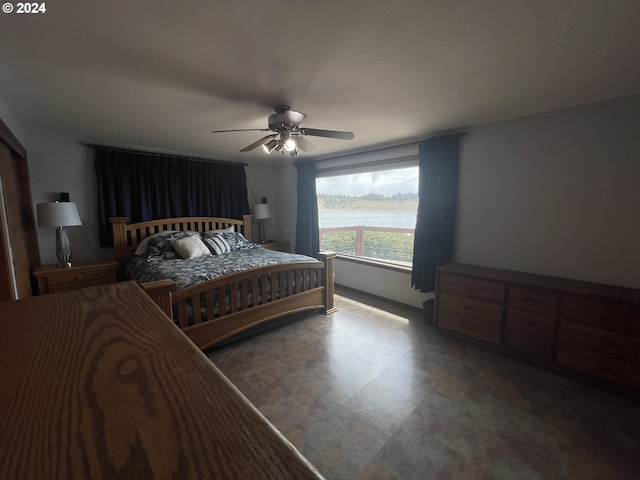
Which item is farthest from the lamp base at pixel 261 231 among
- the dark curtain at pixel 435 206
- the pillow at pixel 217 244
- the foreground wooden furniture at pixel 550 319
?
the foreground wooden furniture at pixel 550 319

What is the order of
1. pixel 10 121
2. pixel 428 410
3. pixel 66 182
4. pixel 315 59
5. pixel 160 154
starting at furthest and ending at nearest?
pixel 160 154, pixel 66 182, pixel 10 121, pixel 428 410, pixel 315 59

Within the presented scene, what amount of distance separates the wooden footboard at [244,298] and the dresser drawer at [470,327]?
129cm

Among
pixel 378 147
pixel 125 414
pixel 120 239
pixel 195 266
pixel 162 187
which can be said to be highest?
pixel 378 147

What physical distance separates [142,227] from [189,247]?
0.91m

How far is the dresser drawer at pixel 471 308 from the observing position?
2361 mm

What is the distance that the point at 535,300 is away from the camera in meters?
2.15

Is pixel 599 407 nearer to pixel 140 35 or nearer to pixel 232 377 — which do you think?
pixel 232 377

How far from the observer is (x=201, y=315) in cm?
229

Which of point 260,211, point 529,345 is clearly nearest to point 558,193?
point 529,345

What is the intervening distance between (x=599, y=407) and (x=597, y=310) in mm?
639

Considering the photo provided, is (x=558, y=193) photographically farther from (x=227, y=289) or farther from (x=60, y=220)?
(x=60, y=220)

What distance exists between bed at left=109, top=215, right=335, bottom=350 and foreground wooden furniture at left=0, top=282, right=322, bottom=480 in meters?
1.36

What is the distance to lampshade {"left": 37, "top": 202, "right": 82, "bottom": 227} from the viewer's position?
2.68m

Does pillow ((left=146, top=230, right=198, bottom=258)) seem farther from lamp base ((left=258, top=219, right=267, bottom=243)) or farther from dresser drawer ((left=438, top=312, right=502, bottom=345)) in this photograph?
dresser drawer ((left=438, top=312, right=502, bottom=345))
